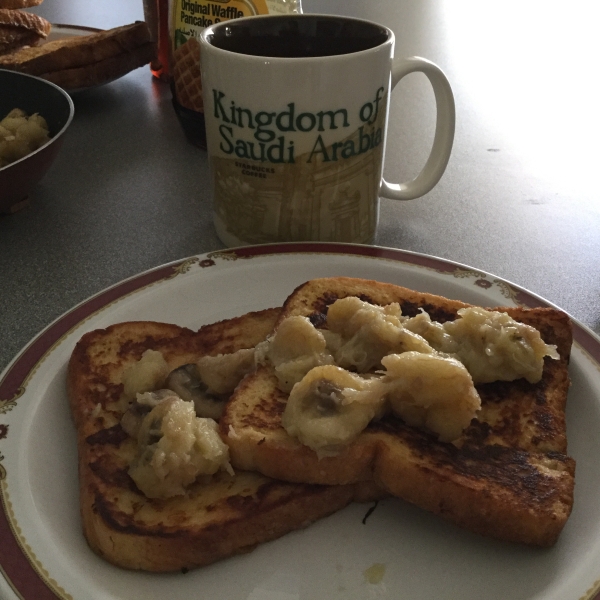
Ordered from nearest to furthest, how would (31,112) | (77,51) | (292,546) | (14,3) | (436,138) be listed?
(292,546), (436,138), (31,112), (77,51), (14,3)

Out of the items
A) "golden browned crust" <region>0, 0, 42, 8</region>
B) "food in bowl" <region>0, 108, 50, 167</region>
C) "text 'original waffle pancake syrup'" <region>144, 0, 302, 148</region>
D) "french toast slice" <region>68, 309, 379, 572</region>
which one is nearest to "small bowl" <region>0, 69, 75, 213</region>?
"food in bowl" <region>0, 108, 50, 167</region>

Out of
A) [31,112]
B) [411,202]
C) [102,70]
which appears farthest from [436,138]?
[102,70]

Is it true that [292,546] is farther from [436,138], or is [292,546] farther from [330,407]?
[436,138]

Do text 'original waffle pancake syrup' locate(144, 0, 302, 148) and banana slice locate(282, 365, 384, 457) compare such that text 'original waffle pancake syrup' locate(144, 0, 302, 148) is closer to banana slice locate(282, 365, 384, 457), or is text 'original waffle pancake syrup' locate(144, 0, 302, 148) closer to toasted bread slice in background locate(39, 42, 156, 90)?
toasted bread slice in background locate(39, 42, 156, 90)

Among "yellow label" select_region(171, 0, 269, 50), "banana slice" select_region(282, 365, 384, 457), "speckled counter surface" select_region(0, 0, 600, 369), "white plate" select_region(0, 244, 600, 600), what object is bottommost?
"speckled counter surface" select_region(0, 0, 600, 369)

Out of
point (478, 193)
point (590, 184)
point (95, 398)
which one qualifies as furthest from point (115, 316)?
point (590, 184)

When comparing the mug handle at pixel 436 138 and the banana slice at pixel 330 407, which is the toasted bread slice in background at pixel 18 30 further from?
the banana slice at pixel 330 407

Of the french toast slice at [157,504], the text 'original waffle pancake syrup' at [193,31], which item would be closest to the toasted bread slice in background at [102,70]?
the text 'original waffle pancake syrup' at [193,31]
